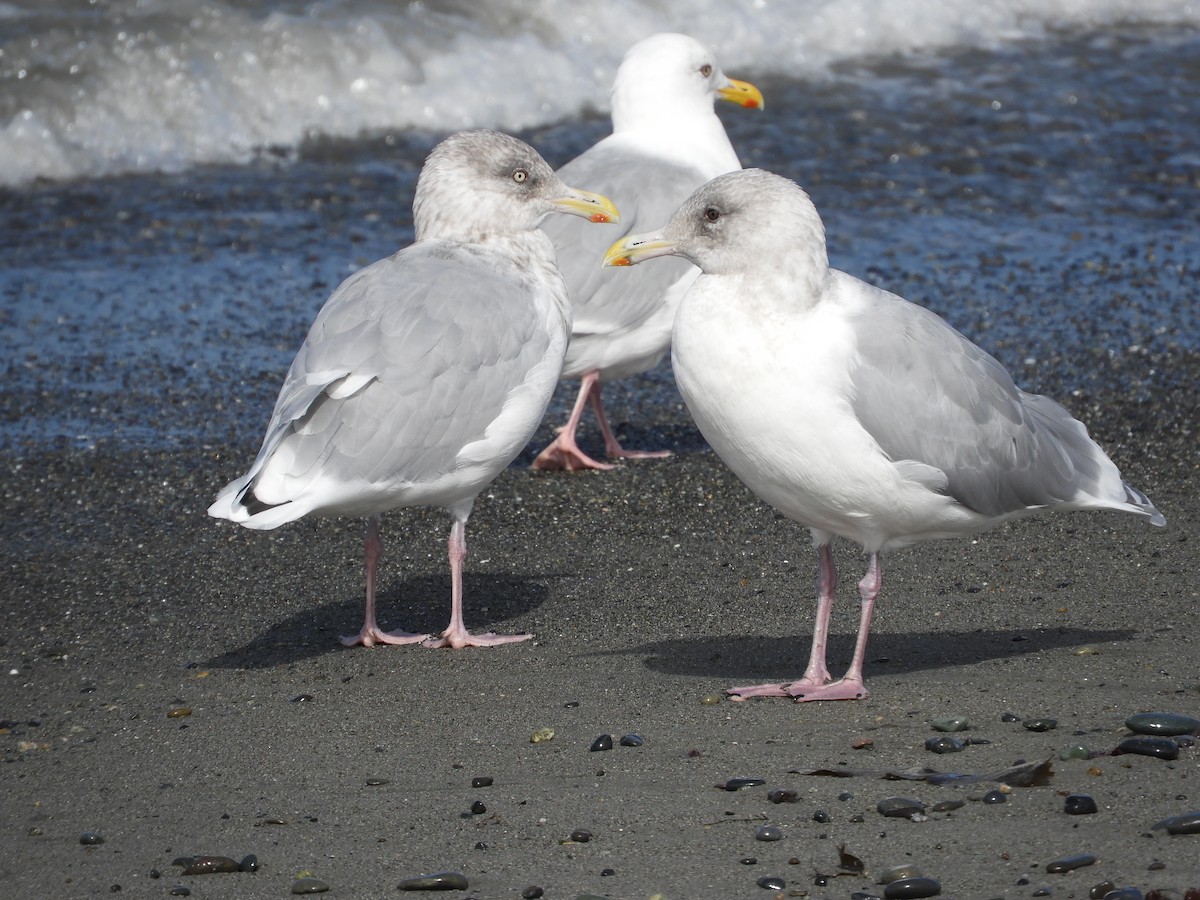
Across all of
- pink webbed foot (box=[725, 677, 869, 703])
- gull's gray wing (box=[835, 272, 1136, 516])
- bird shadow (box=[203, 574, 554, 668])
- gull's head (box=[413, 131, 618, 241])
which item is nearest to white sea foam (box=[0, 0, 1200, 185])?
gull's head (box=[413, 131, 618, 241])

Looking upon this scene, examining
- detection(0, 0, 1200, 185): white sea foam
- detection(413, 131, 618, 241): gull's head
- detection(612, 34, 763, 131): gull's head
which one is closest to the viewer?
detection(413, 131, 618, 241): gull's head

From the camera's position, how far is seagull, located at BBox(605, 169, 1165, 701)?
4.89m

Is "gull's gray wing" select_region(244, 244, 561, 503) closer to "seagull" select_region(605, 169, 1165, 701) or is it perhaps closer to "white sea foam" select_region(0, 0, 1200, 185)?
"seagull" select_region(605, 169, 1165, 701)

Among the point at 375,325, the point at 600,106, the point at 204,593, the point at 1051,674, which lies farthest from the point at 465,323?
the point at 600,106

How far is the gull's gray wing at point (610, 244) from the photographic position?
25.8 feet

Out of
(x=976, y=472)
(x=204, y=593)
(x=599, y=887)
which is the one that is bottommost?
(x=204, y=593)

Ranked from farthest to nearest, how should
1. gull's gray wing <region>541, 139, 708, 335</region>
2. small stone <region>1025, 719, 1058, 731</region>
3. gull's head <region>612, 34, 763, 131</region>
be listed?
gull's head <region>612, 34, 763, 131</region> → gull's gray wing <region>541, 139, 708, 335</region> → small stone <region>1025, 719, 1058, 731</region>

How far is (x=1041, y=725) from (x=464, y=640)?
2138 millimetres

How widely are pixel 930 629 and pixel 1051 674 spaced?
0.73 metres

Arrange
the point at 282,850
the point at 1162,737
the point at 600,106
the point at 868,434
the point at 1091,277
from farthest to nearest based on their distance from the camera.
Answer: the point at 600,106
the point at 1091,277
the point at 868,434
the point at 1162,737
the point at 282,850

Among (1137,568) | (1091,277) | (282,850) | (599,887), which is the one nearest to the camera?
(599,887)

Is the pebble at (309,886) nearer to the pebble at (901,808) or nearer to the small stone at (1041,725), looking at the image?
the pebble at (901,808)

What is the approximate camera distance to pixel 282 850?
4039 millimetres

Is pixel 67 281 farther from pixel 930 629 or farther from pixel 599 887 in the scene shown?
pixel 599 887
